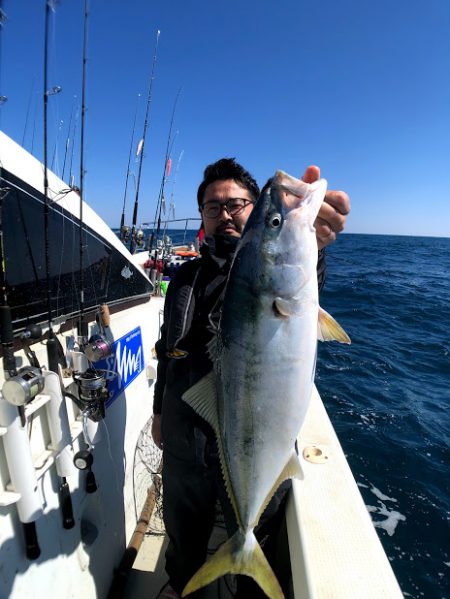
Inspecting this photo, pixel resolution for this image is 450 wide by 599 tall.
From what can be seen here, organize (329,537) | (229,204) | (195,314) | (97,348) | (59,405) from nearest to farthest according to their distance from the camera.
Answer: (329,537) < (59,405) < (195,314) < (229,204) < (97,348)

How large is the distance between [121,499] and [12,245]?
219 centimetres

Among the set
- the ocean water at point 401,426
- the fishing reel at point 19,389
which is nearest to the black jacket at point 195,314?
the fishing reel at point 19,389

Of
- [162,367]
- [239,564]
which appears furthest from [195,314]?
[239,564]

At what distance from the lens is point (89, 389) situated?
2.17 m

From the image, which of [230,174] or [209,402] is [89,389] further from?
[230,174]

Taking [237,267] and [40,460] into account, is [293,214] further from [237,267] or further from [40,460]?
[40,460]

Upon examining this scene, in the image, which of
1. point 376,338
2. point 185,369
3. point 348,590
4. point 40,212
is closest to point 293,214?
point 185,369

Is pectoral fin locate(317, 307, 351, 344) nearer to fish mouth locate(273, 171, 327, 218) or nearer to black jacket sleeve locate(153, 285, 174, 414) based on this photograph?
fish mouth locate(273, 171, 327, 218)

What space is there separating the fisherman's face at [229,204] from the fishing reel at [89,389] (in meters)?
1.18

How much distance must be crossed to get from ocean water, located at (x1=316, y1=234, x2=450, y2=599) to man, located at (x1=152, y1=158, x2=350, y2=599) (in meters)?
2.77

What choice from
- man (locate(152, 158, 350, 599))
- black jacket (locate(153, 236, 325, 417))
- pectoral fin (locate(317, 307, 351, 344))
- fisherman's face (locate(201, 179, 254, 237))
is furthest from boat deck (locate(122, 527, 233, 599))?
fisherman's face (locate(201, 179, 254, 237))

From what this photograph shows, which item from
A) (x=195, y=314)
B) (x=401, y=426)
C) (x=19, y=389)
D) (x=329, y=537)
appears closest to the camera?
(x=19, y=389)

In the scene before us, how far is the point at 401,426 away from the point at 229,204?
5.67 meters

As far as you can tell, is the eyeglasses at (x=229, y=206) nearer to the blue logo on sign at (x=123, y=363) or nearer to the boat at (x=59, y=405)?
the boat at (x=59, y=405)
